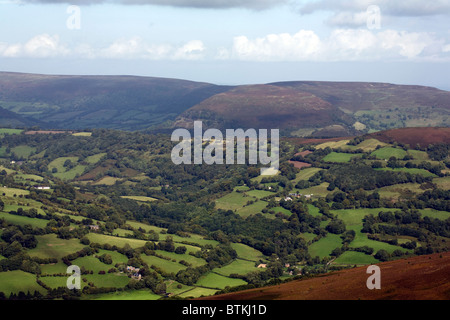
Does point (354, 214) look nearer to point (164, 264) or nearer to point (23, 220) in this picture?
point (164, 264)

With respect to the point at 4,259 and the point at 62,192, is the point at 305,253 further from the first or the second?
the point at 62,192

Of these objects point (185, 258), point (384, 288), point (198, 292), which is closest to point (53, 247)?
point (185, 258)

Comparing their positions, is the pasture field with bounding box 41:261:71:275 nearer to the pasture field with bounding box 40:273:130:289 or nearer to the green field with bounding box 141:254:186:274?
the pasture field with bounding box 40:273:130:289

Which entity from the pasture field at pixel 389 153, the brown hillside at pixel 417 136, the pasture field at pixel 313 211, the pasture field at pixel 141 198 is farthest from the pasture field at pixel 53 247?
the brown hillside at pixel 417 136

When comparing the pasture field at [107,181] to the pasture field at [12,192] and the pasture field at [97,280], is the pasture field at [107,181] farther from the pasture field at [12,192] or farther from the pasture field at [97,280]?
the pasture field at [97,280]

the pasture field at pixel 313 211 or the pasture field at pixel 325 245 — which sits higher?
the pasture field at pixel 313 211
